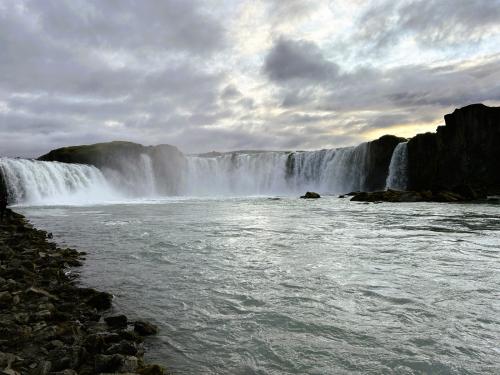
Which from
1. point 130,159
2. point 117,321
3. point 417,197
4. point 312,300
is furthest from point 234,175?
point 117,321

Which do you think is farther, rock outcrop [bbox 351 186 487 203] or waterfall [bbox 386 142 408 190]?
waterfall [bbox 386 142 408 190]

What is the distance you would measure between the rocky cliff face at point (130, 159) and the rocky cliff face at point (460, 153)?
34461mm

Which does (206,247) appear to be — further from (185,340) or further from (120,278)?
(185,340)

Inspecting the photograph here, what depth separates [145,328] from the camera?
16.7 feet

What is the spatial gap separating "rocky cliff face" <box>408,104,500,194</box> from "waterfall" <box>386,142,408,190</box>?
542mm

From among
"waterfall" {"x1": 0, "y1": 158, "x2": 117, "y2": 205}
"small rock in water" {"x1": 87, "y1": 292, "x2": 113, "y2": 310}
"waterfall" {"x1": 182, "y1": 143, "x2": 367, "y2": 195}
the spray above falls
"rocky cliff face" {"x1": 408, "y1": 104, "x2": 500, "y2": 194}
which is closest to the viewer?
"small rock in water" {"x1": 87, "y1": 292, "x2": 113, "y2": 310}

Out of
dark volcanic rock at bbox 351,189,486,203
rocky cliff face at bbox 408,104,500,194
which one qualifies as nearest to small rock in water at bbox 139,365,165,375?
dark volcanic rock at bbox 351,189,486,203

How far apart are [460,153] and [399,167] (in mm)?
7218

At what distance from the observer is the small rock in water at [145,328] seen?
5.09 m

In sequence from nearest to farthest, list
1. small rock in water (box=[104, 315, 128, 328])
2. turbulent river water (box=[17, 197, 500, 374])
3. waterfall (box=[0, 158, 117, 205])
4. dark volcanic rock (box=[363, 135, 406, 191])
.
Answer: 1. turbulent river water (box=[17, 197, 500, 374])
2. small rock in water (box=[104, 315, 128, 328])
3. waterfall (box=[0, 158, 117, 205])
4. dark volcanic rock (box=[363, 135, 406, 191])

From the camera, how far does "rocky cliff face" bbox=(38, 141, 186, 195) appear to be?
195 feet

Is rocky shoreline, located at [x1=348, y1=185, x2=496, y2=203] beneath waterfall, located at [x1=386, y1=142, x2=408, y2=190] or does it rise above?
beneath

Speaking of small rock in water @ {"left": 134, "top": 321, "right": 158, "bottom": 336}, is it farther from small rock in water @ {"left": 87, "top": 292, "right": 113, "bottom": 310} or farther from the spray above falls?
the spray above falls

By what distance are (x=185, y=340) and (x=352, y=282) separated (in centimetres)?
379
